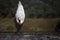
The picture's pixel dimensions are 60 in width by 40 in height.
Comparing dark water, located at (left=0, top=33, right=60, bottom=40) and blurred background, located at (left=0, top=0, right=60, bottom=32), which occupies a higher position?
blurred background, located at (left=0, top=0, right=60, bottom=32)

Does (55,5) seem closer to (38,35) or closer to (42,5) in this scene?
(42,5)

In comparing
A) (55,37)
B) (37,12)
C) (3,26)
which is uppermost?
(37,12)

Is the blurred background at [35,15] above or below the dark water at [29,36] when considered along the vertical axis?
above

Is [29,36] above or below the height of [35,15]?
below

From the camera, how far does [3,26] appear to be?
4.80 ft

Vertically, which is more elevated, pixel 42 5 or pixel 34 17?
pixel 42 5

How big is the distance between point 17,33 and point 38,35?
0.63 ft

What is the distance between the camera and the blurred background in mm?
1450

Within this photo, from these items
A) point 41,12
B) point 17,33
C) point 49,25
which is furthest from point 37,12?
point 17,33

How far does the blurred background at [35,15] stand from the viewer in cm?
145

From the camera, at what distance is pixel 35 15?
149cm

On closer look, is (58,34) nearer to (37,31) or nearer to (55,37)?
(55,37)

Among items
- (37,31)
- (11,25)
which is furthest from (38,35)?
(11,25)

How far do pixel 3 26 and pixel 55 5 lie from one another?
0.52 metres
